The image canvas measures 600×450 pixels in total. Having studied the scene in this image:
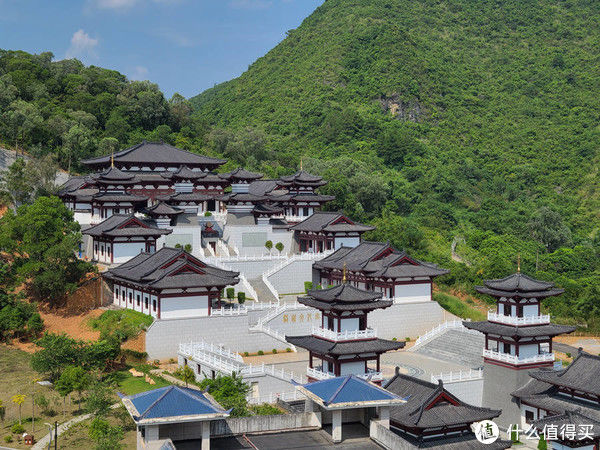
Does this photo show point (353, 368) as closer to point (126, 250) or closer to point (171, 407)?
point (171, 407)

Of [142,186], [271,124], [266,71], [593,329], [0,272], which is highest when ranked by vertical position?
[266,71]

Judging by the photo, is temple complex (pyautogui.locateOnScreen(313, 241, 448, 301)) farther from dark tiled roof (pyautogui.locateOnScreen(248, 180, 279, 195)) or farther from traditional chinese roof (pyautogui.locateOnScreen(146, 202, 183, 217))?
dark tiled roof (pyautogui.locateOnScreen(248, 180, 279, 195))

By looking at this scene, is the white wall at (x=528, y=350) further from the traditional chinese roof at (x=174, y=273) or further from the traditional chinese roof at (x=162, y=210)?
the traditional chinese roof at (x=162, y=210)

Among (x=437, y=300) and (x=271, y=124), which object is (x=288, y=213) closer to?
(x=437, y=300)

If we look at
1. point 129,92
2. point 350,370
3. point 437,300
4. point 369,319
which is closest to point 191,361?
point 350,370

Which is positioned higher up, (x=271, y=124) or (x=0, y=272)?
(x=271, y=124)

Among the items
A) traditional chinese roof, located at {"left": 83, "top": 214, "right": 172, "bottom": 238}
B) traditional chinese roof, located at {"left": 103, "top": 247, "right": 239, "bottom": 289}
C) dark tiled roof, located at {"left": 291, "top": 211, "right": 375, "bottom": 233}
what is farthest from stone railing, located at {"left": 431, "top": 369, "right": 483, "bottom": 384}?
traditional chinese roof, located at {"left": 83, "top": 214, "right": 172, "bottom": 238}

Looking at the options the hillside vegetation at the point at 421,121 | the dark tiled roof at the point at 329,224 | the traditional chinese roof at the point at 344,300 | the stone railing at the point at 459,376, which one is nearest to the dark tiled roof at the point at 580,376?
the stone railing at the point at 459,376
